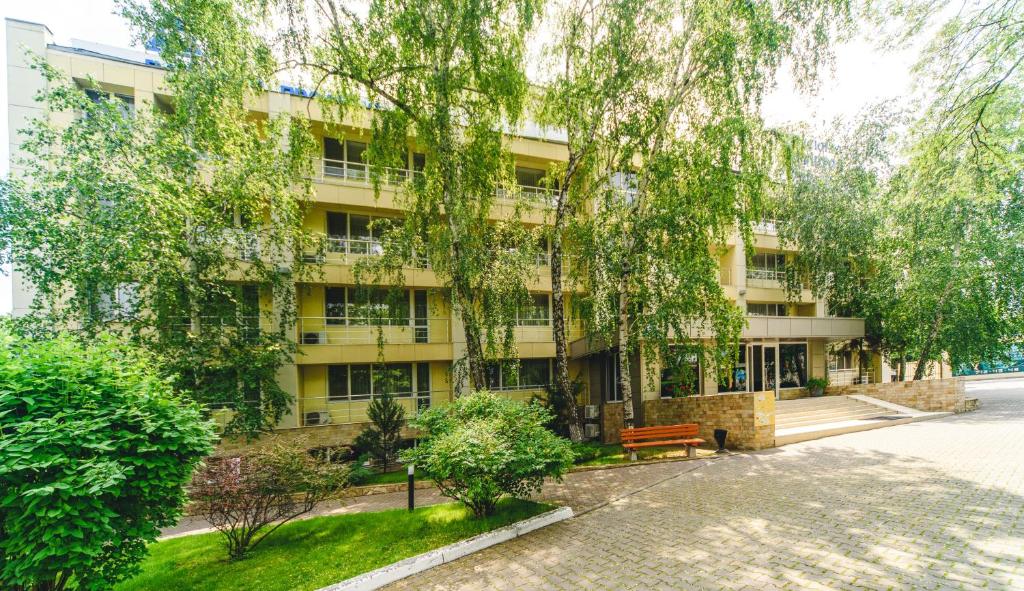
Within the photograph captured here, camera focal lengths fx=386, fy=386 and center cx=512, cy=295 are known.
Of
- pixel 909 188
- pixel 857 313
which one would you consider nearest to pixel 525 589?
pixel 909 188

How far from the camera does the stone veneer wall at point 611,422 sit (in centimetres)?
1567

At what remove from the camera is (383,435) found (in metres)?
12.9

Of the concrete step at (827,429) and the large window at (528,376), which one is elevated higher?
the large window at (528,376)

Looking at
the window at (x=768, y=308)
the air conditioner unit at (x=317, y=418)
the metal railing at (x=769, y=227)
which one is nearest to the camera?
the air conditioner unit at (x=317, y=418)

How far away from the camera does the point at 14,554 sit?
12.1 feet

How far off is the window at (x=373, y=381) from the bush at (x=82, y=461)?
33.7 ft

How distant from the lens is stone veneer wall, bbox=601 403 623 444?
15.7 metres

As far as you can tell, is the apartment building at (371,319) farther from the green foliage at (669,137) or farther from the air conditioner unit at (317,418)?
the green foliage at (669,137)

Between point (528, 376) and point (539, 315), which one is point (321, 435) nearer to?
point (528, 376)

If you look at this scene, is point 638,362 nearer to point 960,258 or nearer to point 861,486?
point 861,486

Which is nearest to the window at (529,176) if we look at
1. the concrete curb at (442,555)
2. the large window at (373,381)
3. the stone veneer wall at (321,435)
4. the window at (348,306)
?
the window at (348,306)

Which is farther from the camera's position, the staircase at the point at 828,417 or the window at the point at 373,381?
the window at the point at 373,381

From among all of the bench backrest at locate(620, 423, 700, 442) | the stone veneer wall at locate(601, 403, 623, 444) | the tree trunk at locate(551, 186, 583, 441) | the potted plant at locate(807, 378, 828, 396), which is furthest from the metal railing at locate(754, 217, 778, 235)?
the bench backrest at locate(620, 423, 700, 442)

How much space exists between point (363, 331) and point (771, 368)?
757 inches
